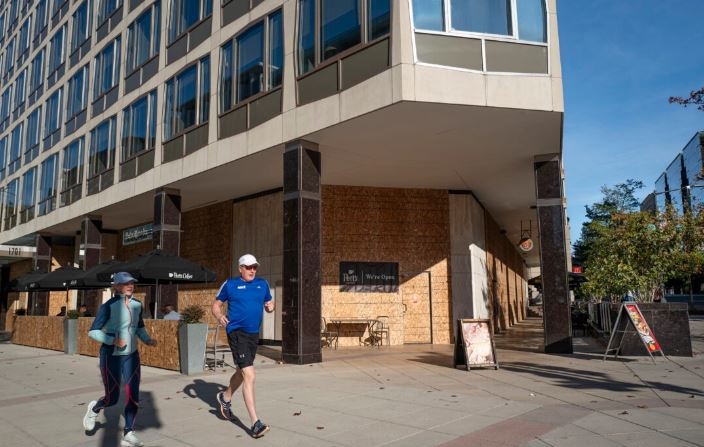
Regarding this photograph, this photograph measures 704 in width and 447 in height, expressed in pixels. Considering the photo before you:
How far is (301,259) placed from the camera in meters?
13.1

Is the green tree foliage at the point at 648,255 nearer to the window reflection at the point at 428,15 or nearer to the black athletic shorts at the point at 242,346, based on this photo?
the window reflection at the point at 428,15

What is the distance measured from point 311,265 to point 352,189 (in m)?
6.06

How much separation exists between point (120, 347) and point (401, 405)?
364 cm

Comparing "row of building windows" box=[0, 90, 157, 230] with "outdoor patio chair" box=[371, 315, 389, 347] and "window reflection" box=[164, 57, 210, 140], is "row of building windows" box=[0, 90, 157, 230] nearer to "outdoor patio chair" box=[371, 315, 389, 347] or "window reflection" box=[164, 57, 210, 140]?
"window reflection" box=[164, 57, 210, 140]

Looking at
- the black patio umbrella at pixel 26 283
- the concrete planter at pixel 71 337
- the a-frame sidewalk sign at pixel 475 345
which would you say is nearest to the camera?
the a-frame sidewalk sign at pixel 475 345

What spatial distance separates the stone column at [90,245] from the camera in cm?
2464

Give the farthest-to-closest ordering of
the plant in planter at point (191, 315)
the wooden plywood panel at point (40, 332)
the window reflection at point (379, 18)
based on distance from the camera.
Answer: the wooden plywood panel at point (40, 332)
the window reflection at point (379, 18)
the plant in planter at point (191, 315)

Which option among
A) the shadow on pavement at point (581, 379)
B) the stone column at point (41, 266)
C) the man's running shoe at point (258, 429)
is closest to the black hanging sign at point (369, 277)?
the shadow on pavement at point (581, 379)

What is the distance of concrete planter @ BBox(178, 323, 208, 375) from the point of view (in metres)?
11.3

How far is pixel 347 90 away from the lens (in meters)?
12.6

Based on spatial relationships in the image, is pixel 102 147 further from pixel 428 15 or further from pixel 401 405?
pixel 401 405

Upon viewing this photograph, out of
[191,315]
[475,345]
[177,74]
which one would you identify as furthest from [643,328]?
[177,74]

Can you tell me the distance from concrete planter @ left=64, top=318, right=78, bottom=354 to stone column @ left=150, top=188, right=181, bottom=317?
102 inches

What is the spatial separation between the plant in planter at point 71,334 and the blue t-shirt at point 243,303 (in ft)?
42.3
